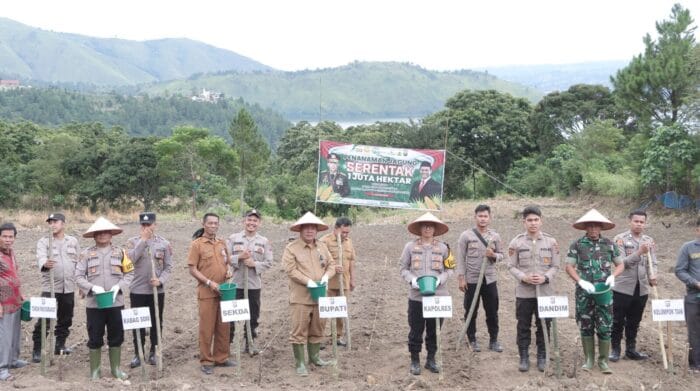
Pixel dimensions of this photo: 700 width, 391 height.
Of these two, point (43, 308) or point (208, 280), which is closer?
point (43, 308)

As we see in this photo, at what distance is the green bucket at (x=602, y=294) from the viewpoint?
690cm

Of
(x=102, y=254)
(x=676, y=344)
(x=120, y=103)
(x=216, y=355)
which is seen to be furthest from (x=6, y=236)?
(x=120, y=103)

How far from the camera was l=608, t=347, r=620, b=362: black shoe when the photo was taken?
7.55 m

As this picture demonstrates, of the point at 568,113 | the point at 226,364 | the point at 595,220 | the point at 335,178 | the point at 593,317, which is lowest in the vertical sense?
the point at 226,364

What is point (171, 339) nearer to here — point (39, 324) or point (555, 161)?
point (39, 324)

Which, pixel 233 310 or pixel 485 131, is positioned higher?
pixel 485 131

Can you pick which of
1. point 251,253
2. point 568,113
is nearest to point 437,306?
point 251,253

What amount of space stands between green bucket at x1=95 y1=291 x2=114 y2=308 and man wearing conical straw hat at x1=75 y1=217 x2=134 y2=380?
0.8 inches

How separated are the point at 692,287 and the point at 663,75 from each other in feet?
53.3

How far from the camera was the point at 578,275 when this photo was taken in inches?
275

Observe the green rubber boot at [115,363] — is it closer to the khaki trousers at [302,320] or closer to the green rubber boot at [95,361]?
the green rubber boot at [95,361]

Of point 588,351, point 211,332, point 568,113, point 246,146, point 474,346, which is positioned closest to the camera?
point 588,351

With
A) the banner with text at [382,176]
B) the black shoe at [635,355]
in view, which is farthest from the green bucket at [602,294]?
the banner with text at [382,176]

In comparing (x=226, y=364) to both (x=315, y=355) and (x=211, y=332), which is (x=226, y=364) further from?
(x=315, y=355)
